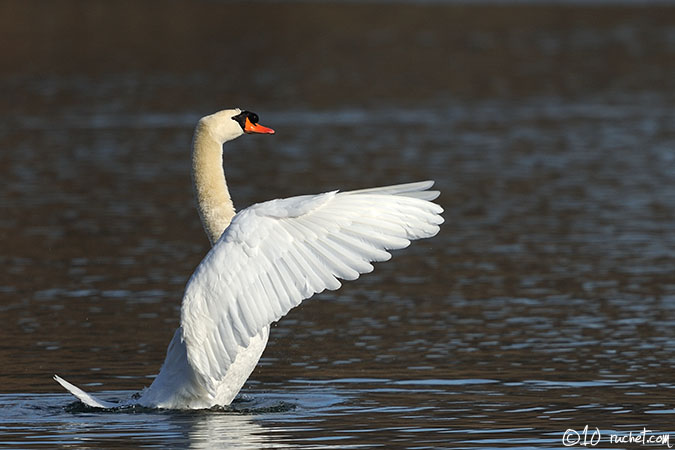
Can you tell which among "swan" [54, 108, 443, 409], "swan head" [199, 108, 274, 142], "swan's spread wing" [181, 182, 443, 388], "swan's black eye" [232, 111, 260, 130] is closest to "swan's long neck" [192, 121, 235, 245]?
"swan head" [199, 108, 274, 142]

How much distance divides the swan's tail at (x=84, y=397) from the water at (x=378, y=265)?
168 millimetres

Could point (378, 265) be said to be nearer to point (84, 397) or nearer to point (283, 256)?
point (84, 397)

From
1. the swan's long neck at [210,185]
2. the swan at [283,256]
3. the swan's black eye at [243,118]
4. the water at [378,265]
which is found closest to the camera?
the swan at [283,256]

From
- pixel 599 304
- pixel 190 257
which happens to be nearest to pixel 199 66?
pixel 190 257

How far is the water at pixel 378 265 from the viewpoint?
36.7 ft

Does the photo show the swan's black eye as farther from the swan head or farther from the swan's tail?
the swan's tail

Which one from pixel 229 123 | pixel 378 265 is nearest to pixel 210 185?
pixel 229 123

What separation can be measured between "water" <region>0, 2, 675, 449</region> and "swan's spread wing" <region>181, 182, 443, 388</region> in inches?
31.1

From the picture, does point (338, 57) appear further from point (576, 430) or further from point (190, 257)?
point (576, 430)

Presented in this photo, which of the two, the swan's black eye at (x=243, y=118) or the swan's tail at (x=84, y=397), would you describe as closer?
the swan's tail at (x=84, y=397)

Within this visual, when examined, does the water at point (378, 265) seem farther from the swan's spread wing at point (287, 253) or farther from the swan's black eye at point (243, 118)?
the swan's black eye at point (243, 118)

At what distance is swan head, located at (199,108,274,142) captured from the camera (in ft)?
38.0

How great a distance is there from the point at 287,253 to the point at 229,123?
2067 mm

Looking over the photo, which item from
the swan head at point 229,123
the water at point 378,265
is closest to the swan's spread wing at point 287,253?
the water at point 378,265
